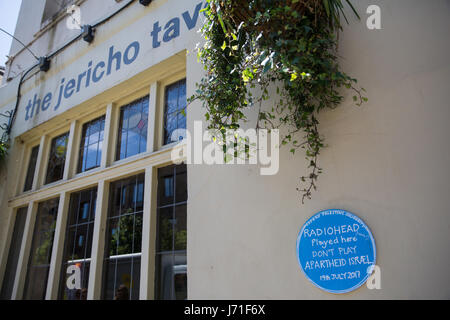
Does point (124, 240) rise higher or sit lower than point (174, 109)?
lower

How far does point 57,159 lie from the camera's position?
192 inches

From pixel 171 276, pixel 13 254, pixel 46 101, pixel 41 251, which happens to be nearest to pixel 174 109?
pixel 171 276

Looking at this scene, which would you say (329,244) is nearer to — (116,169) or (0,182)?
(116,169)

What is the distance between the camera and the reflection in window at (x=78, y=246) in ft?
12.6

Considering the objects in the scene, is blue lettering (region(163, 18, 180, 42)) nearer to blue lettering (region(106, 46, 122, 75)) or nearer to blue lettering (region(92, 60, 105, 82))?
blue lettering (region(106, 46, 122, 75))

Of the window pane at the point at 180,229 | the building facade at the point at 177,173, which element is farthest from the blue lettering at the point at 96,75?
the window pane at the point at 180,229

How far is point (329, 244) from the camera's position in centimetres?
217

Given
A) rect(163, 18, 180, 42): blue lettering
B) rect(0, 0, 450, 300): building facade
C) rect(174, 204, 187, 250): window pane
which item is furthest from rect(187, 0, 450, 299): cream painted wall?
rect(163, 18, 180, 42): blue lettering

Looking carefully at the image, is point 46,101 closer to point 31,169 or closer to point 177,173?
point 31,169

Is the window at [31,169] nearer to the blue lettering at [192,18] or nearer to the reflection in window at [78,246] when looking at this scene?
the reflection in window at [78,246]

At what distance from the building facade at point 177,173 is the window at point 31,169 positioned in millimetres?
32

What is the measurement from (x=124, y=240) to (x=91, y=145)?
1491 mm

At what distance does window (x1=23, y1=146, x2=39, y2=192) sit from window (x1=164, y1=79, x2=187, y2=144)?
8.64ft
